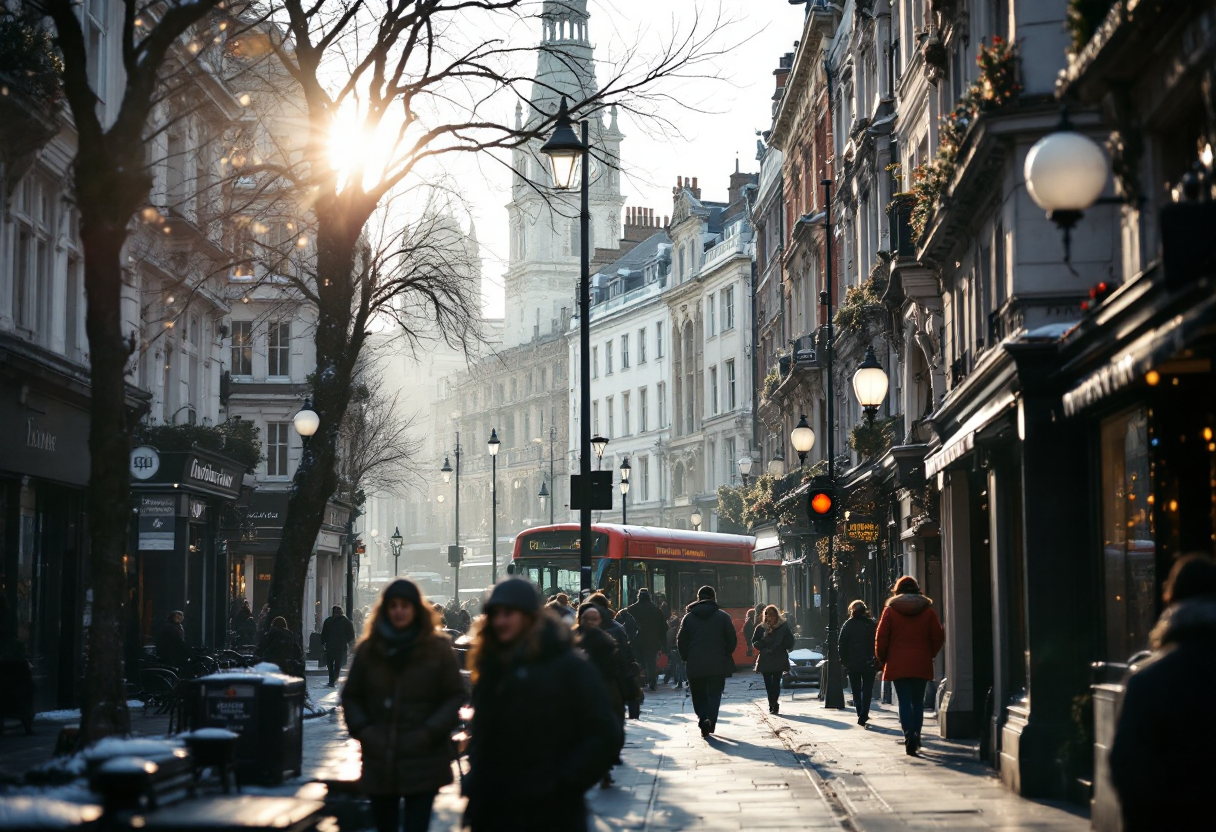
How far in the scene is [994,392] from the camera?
17.1 meters

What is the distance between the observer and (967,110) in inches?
696

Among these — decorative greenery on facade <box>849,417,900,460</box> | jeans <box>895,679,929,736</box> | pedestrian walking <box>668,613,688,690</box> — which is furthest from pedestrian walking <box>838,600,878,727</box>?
pedestrian walking <box>668,613,688,690</box>

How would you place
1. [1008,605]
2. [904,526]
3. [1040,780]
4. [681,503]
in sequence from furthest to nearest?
1. [681,503]
2. [904,526]
3. [1008,605]
4. [1040,780]

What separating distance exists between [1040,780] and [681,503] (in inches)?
2751


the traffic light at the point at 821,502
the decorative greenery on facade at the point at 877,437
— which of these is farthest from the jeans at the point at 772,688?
the decorative greenery on facade at the point at 877,437

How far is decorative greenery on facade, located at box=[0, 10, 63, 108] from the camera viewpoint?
68.4 ft

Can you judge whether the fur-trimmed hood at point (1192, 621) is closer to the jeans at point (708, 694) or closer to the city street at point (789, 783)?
the city street at point (789, 783)

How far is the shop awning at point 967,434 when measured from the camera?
16.2m

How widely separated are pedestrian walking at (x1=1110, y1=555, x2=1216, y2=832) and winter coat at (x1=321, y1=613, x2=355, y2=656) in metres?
26.4

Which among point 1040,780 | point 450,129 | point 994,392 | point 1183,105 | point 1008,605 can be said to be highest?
point 450,129

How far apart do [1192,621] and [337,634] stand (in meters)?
26.9

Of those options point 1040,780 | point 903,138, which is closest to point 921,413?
point 903,138

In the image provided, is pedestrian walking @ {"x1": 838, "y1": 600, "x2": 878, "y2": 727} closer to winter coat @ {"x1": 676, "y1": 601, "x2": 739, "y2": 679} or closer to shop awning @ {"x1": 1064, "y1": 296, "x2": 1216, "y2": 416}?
winter coat @ {"x1": 676, "y1": 601, "x2": 739, "y2": 679}

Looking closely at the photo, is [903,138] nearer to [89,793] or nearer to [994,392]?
[994,392]
